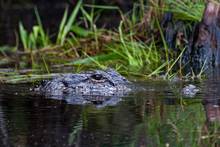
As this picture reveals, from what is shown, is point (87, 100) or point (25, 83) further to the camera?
point (25, 83)

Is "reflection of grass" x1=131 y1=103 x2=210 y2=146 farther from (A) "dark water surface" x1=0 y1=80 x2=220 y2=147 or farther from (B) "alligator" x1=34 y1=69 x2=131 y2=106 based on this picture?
(B) "alligator" x1=34 y1=69 x2=131 y2=106

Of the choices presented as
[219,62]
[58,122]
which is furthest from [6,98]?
[219,62]

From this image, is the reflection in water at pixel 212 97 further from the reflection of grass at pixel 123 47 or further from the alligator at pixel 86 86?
the alligator at pixel 86 86

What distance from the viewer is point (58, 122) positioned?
16.4 feet

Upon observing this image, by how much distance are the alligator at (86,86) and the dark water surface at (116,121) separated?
19 centimetres

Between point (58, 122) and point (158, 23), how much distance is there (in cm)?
358

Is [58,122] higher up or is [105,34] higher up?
[105,34]

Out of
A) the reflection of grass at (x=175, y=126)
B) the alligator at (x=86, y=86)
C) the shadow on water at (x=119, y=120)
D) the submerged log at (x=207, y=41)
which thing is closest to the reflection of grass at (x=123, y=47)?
the submerged log at (x=207, y=41)

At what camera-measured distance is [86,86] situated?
635 centimetres

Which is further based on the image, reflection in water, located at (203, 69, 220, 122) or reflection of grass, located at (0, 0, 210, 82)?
reflection of grass, located at (0, 0, 210, 82)

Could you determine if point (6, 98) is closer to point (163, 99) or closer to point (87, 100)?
point (87, 100)

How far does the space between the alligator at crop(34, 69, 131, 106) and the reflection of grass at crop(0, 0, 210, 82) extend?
2.19 feet

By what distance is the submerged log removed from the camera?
7582mm

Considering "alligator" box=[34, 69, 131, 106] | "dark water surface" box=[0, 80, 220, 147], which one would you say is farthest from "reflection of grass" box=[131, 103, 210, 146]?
"alligator" box=[34, 69, 131, 106]
